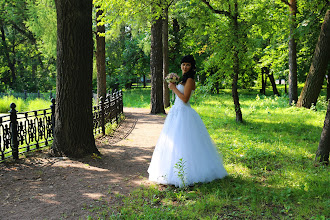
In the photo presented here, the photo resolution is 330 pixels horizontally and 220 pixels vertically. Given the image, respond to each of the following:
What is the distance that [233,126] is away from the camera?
10.7m

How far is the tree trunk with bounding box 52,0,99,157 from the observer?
6516 mm

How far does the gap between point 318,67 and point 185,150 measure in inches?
444

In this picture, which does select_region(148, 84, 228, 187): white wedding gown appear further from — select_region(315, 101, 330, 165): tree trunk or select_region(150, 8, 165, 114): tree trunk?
select_region(150, 8, 165, 114): tree trunk

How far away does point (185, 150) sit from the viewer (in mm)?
4848

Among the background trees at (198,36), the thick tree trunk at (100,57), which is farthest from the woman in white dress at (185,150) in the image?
the thick tree trunk at (100,57)

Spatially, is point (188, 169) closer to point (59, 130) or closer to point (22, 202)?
point (22, 202)

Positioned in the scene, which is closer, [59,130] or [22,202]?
[22,202]

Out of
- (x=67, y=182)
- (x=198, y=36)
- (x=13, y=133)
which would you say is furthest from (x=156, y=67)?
(x=67, y=182)

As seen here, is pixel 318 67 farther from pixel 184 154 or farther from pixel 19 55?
pixel 19 55

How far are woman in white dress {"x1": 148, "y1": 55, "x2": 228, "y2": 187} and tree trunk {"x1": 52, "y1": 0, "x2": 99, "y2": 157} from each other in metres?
2.53

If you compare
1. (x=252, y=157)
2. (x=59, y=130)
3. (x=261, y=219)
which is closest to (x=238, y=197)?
(x=261, y=219)

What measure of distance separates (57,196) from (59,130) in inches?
92.4

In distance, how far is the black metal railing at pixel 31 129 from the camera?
6.83 m

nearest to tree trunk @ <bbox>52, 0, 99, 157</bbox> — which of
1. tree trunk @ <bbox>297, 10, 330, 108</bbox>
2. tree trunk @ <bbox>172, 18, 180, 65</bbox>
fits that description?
tree trunk @ <bbox>297, 10, 330, 108</bbox>
